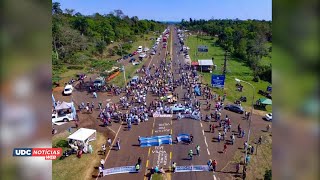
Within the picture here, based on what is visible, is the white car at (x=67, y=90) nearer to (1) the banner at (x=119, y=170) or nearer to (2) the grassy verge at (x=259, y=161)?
(1) the banner at (x=119, y=170)

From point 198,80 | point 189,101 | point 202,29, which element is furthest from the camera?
point 202,29

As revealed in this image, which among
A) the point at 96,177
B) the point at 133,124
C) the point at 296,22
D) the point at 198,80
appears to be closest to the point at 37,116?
the point at 296,22

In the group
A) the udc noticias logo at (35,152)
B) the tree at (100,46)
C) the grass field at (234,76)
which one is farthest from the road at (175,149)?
the tree at (100,46)

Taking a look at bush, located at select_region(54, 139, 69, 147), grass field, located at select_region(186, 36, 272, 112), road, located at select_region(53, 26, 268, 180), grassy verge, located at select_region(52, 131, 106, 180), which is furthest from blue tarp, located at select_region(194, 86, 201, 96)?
bush, located at select_region(54, 139, 69, 147)

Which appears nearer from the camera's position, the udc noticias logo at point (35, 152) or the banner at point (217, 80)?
the udc noticias logo at point (35, 152)

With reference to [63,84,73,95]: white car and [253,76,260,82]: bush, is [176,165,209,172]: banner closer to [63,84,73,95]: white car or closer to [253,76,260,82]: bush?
[63,84,73,95]: white car

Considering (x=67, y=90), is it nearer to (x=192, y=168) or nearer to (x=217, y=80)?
(x=217, y=80)

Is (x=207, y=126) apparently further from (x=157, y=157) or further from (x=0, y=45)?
(x=0, y=45)
